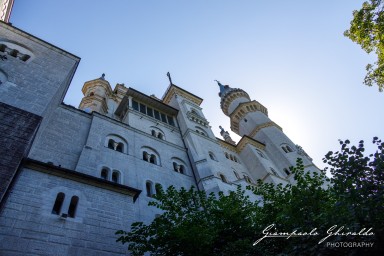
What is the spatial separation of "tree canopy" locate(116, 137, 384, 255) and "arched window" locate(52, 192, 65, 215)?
2.34 meters

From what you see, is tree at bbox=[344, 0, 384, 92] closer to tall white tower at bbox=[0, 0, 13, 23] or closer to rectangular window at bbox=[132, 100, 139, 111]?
rectangular window at bbox=[132, 100, 139, 111]

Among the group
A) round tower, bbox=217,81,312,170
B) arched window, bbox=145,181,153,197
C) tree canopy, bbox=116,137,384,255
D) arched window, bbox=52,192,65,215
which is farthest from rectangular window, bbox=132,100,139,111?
tree canopy, bbox=116,137,384,255

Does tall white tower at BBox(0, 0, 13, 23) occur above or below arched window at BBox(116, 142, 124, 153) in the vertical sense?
above

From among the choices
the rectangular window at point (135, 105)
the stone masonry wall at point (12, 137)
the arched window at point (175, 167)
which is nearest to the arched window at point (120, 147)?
the arched window at point (175, 167)

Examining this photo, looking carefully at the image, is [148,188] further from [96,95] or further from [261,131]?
[261,131]

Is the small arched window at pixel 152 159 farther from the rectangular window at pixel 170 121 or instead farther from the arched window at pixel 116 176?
the rectangular window at pixel 170 121

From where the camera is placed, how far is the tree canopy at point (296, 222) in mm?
6852

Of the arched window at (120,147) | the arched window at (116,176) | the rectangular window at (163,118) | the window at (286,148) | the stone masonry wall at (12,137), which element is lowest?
the stone masonry wall at (12,137)

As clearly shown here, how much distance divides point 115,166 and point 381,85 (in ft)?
46.6

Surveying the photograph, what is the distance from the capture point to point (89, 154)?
15438 millimetres

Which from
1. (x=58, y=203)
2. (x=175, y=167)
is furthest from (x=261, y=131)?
(x=58, y=203)

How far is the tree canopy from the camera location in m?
6.85

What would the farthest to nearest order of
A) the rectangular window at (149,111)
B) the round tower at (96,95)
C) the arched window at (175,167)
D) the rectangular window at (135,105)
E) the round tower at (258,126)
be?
the round tower at (258,126)
the round tower at (96,95)
the rectangular window at (149,111)
the rectangular window at (135,105)
the arched window at (175,167)

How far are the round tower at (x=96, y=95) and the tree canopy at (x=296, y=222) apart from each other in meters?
19.3
